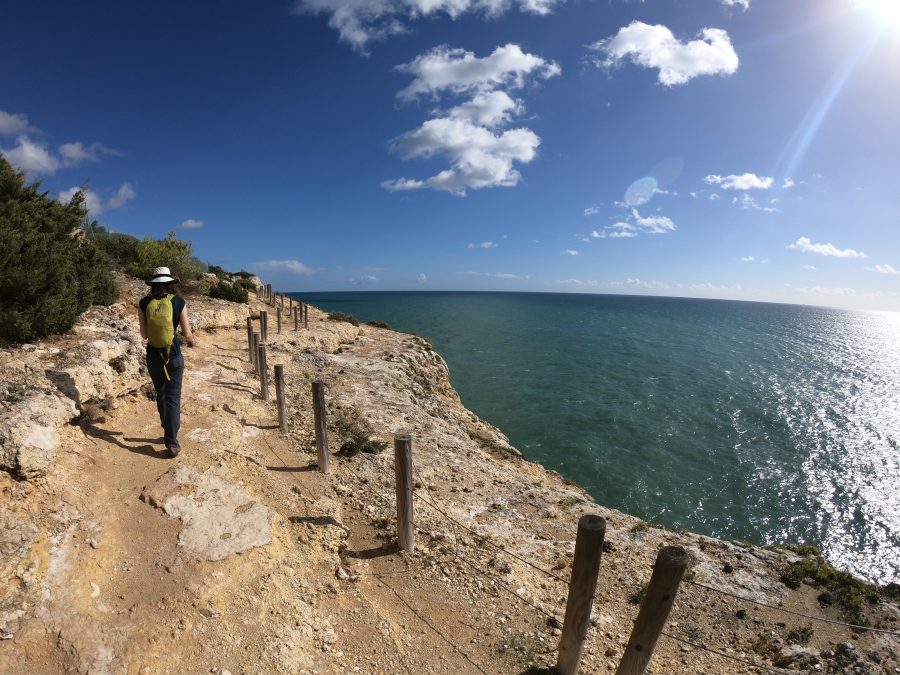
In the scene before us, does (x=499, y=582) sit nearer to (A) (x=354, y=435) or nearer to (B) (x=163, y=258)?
(A) (x=354, y=435)

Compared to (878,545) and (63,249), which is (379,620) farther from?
(878,545)

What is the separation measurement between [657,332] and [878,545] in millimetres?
62511

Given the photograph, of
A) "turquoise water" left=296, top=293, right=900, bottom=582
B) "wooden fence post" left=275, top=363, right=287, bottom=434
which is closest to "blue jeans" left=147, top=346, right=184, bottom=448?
"wooden fence post" left=275, top=363, right=287, bottom=434

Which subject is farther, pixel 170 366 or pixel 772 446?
pixel 772 446

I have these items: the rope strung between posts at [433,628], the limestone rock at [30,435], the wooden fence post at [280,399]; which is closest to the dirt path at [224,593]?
the rope strung between posts at [433,628]

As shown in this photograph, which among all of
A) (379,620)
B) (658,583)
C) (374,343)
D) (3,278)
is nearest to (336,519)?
(379,620)

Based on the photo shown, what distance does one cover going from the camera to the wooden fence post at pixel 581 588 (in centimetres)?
386

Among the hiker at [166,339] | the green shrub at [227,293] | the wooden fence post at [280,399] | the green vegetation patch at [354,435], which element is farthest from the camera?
A: the green shrub at [227,293]

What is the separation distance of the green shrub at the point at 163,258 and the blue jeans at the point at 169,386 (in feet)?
57.7

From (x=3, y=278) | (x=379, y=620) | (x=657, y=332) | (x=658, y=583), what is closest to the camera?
(x=658, y=583)

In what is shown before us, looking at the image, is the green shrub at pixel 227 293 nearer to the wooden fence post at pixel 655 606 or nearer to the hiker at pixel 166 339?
the hiker at pixel 166 339

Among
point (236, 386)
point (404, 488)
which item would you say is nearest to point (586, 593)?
point (404, 488)

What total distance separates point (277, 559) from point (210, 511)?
4.20 ft

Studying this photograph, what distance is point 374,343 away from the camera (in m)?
23.8
